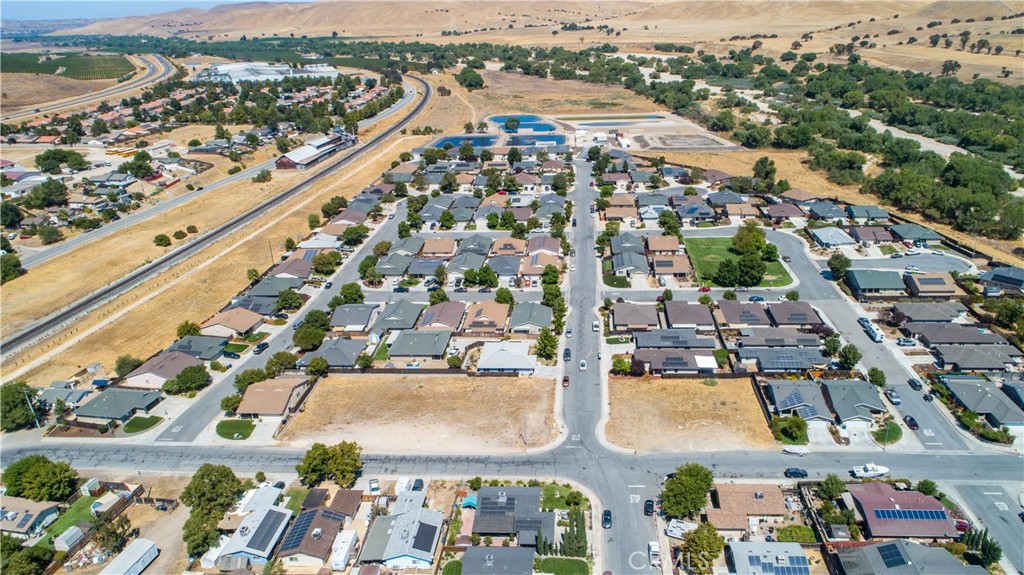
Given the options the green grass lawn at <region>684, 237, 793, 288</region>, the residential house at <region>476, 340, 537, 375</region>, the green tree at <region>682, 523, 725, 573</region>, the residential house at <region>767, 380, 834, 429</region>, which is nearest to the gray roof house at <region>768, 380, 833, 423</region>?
the residential house at <region>767, 380, 834, 429</region>

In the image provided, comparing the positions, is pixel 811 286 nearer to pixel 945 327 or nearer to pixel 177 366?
pixel 945 327

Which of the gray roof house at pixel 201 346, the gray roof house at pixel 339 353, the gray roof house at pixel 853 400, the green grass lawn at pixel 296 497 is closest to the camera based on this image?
the green grass lawn at pixel 296 497

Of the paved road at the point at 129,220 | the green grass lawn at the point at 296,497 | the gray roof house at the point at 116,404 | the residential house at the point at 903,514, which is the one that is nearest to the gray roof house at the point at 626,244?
the residential house at the point at 903,514

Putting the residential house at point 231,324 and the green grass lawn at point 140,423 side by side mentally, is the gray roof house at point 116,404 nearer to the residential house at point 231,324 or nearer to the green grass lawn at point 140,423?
the green grass lawn at point 140,423

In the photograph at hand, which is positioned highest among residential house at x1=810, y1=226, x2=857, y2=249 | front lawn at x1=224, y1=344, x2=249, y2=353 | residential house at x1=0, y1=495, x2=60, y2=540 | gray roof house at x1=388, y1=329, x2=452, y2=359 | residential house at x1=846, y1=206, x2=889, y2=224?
residential house at x1=846, y1=206, x2=889, y2=224

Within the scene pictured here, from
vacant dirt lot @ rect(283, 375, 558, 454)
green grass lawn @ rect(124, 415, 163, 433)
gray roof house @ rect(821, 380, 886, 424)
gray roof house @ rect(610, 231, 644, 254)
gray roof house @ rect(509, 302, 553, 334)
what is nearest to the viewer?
gray roof house @ rect(821, 380, 886, 424)

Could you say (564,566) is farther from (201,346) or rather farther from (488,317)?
(201,346)

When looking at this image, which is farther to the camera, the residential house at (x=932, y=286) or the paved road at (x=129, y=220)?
the paved road at (x=129, y=220)

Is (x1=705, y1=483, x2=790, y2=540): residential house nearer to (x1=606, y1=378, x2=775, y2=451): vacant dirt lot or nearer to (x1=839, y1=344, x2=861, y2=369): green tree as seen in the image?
(x1=606, y1=378, x2=775, y2=451): vacant dirt lot
